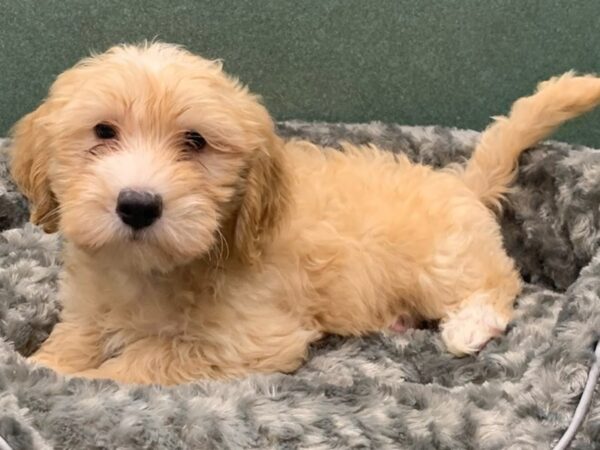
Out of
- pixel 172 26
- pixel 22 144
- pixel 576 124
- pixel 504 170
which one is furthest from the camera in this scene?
pixel 576 124

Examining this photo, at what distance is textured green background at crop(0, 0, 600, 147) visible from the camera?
2906mm

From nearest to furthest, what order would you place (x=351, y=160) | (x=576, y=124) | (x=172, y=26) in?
(x=351, y=160), (x=172, y=26), (x=576, y=124)

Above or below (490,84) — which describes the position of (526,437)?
below

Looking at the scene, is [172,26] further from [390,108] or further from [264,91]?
[390,108]

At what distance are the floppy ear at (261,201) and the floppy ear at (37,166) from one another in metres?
0.40

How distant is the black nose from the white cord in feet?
2.71

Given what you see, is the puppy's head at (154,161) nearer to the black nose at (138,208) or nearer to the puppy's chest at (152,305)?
the black nose at (138,208)

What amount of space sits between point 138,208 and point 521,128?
4.23 ft

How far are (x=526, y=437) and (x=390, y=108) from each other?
1596 millimetres

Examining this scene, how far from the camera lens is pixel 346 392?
5.79ft

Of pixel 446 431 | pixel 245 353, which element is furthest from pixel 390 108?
pixel 446 431

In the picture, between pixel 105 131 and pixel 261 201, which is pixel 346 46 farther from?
pixel 105 131

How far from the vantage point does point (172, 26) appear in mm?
2918

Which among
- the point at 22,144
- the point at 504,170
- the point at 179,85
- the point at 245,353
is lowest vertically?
the point at 245,353
